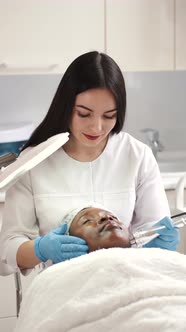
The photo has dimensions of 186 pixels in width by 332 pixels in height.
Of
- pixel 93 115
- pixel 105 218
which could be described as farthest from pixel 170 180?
pixel 105 218

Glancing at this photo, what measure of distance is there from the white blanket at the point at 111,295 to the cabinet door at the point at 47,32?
1.59 m

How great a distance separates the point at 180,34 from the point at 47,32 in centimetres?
60

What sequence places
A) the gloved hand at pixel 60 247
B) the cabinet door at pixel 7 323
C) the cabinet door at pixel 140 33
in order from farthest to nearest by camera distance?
the cabinet door at pixel 140 33, the cabinet door at pixel 7 323, the gloved hand at pixel 60 247

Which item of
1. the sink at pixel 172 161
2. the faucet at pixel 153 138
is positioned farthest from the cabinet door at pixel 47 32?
the sink at pixel 172 161

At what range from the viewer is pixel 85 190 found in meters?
1.71

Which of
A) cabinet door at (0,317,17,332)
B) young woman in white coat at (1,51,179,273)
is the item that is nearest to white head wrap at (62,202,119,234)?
young woman in white coat at (1,51,179,273)

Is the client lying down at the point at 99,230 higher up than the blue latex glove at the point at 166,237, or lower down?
higher up

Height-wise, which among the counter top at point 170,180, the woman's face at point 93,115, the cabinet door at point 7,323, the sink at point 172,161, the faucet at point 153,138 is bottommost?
the cabinet door at point 7,323

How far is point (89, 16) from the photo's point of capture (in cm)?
264

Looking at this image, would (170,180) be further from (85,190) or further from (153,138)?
(85,190)

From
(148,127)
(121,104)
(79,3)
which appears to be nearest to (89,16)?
(79,3)

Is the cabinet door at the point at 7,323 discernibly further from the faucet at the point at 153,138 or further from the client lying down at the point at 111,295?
the client lying down at the point at 111,295

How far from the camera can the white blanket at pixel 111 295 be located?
91 cm

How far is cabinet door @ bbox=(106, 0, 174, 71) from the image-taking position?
267 cm
